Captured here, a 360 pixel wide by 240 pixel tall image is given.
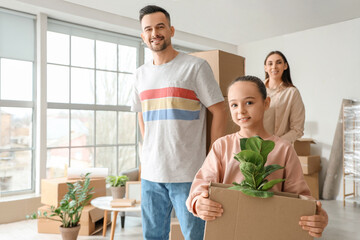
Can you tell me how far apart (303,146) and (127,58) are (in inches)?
117

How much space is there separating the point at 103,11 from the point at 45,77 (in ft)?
3.84

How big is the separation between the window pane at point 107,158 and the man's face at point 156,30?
359cm

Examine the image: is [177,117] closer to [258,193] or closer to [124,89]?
[258,193]

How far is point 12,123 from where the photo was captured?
400 centimetres

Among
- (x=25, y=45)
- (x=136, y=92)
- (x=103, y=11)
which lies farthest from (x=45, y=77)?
(x=136, y=92)

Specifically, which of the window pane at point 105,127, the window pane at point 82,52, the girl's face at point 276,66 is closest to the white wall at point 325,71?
the window pane at point 105,127

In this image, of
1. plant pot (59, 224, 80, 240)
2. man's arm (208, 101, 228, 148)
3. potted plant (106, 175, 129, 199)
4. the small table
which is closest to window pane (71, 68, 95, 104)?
potted plant (106, 175, 129, 199)

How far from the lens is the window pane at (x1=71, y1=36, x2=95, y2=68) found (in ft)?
14.7

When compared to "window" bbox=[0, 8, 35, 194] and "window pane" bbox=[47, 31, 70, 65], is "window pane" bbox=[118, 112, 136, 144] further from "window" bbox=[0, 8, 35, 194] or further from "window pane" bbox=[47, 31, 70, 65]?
"window" bbox=[0, 8, 35, 194]

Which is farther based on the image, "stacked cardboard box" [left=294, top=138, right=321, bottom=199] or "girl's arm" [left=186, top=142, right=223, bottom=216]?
"stacked cardboard box" [left=294, top=138, right=321, bottom=199]

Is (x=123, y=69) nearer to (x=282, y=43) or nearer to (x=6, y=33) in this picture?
(x=6, y=33)

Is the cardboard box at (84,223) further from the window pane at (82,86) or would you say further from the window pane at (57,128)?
the window pane at (82,86)

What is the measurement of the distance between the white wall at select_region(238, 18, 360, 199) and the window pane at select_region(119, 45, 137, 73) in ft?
8.32

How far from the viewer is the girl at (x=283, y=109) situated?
1.77 m
